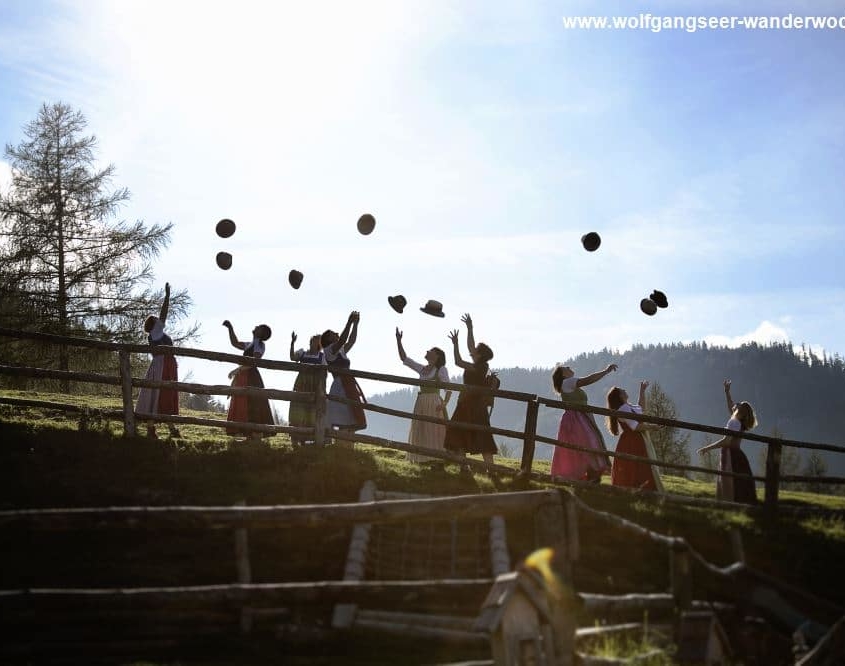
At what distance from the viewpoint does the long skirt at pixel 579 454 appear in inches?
509

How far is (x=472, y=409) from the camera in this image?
1330 centimetres

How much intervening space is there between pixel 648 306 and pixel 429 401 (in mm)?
4249

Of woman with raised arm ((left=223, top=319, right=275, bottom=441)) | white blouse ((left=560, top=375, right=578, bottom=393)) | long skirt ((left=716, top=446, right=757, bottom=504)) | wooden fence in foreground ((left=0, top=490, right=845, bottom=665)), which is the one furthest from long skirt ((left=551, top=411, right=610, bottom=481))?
wooden fence in foreground ((left=0, top=490, right=845, bottom=665))

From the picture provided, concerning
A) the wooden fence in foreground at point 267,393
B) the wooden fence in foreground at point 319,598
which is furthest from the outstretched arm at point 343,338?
the wooden fence in foreground at point 319,598

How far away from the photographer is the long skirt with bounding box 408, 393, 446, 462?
48.2 feet

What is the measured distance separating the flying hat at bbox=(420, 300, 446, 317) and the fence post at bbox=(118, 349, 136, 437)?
475cm

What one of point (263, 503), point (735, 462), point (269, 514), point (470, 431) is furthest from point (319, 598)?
point (735, 462)

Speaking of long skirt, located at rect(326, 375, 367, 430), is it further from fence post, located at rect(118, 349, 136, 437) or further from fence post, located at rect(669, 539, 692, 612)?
fence post, located at rect(669, 539, 692, 612)

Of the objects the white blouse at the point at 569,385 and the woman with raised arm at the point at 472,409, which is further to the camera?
the white blouse at the point at 569,385

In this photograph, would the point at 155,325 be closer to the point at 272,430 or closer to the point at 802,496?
the point at 272,430

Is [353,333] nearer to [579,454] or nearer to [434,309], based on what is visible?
[434,309]

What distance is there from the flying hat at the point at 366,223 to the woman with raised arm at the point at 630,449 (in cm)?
528

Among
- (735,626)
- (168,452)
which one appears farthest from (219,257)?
(735,626)

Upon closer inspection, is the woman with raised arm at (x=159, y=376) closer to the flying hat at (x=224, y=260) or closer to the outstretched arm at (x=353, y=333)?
the flying hat at (x=224, y=260)
